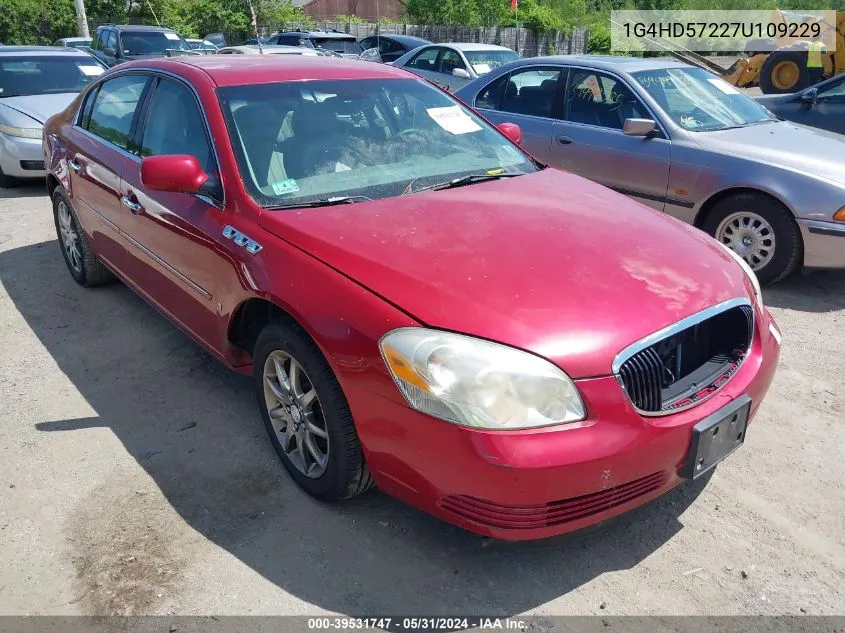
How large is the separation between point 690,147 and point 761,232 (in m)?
0.86

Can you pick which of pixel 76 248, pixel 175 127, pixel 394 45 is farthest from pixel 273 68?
pixel 394 45

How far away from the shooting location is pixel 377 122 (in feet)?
11.5

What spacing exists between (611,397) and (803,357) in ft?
8.28

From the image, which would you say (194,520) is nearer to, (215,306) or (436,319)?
(215,306)

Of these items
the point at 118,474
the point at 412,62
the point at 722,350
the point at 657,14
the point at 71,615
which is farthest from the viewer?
the point at 657,14

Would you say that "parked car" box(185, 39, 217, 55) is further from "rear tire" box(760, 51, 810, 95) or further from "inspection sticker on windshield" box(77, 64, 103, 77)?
"rear tire" box(760, 51, 810, 95)

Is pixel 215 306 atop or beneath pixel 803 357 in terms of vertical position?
atop

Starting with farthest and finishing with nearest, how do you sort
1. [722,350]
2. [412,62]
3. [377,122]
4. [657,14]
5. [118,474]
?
[657,14] < [412,62] < [377,122] < [118,474] < [722,350]

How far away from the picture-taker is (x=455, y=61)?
12516 millimetres

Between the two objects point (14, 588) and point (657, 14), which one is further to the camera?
point (657, 14)

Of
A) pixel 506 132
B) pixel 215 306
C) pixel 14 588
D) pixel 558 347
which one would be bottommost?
pixel 14 588

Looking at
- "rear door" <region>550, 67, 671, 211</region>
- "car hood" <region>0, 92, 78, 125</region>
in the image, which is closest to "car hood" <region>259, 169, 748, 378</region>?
"rear door" <region>550, 67, 671, 211</region>

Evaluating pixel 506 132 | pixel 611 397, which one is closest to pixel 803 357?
pixel 506 132

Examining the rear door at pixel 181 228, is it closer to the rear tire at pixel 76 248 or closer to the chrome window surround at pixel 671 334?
the rear tire at pixel 76 248
